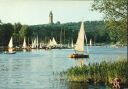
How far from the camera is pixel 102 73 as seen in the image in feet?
Result: 172

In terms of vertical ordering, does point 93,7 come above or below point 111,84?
above

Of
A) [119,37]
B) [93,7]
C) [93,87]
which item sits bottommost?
[93,87]

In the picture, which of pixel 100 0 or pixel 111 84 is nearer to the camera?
pixel 111 84

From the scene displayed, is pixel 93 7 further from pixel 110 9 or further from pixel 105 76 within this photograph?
pixel 105 76

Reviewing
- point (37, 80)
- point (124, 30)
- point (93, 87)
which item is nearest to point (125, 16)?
point (124, 30)

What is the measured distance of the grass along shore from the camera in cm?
5076

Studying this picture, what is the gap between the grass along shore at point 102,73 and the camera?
5076 cm

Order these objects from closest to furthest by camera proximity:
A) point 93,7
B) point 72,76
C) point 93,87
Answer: point 93,87, point 72,76, point 93,7

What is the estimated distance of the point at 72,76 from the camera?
54.3 meters

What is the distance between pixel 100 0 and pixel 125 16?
3.93 meters

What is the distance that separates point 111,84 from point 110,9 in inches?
387

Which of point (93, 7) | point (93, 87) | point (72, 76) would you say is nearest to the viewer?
point (93, 87)

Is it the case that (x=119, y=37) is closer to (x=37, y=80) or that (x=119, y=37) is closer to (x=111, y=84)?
(x=111, y=84)

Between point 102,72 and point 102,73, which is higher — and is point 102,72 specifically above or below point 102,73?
above
